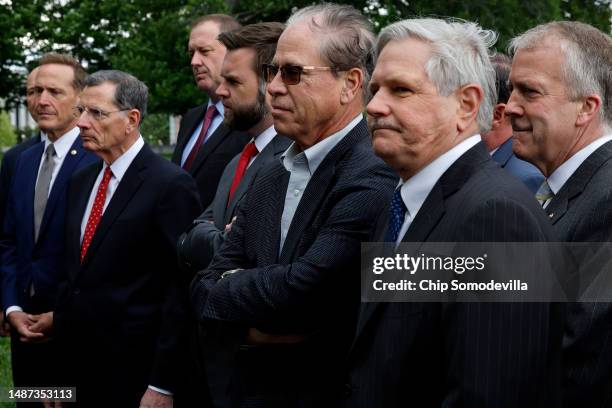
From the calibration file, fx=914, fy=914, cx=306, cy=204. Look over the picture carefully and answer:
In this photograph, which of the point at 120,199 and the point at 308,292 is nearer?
the point at 308,292

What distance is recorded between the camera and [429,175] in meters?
2.73

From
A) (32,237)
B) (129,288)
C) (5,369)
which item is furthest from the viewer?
(5,369)

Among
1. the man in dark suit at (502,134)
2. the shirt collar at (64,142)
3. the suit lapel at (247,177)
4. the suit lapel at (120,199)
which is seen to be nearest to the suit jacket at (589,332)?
the man in dark suit at (502,134)

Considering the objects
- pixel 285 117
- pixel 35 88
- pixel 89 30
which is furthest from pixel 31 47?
pixel 285 117

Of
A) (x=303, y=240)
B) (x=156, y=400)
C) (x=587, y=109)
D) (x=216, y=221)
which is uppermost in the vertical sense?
(x=587, y=109)

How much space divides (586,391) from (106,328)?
111 inches

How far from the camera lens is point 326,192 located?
325 centimetres

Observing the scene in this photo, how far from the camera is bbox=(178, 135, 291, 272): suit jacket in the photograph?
4.04m

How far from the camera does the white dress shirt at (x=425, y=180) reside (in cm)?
271

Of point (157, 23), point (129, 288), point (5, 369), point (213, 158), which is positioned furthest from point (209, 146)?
point (157, 23)

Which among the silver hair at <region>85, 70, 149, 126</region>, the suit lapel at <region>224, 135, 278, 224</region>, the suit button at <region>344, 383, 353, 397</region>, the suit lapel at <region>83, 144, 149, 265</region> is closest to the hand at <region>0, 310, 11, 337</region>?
the suit lapel at <region>83, 144, 149, 265</region>

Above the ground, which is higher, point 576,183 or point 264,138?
point 576,183

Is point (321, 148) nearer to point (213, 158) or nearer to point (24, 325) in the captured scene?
point (213, 158)

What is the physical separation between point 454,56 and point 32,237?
153 inches
